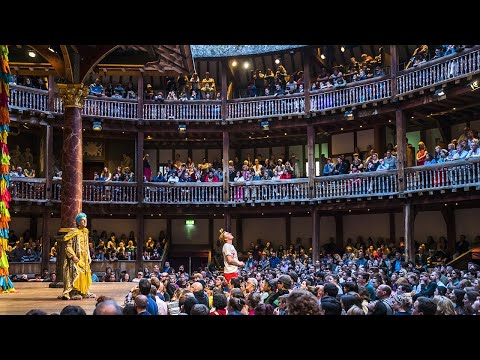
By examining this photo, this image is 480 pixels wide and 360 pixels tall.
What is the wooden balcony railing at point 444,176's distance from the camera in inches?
759

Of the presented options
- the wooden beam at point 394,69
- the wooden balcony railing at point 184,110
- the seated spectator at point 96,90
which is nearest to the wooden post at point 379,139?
the wooden beam at point 394,69

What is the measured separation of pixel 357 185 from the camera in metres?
23.5

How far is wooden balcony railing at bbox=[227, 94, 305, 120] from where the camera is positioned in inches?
1013

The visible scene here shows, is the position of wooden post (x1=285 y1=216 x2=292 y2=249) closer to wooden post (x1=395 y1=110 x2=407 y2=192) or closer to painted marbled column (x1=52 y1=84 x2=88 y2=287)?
wooden post (x1=395 y1=110 x2=407 y2=192)

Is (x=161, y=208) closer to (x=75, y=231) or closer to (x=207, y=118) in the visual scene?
(x=207, y=118)

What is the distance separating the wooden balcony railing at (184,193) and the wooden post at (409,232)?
8.25 m

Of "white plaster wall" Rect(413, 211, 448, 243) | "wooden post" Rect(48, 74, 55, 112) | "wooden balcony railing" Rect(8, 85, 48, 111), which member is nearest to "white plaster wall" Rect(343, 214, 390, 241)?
"white plaster wall" Rect(413, 211, 448, 243)

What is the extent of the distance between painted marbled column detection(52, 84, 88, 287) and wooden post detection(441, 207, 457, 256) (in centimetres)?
1707

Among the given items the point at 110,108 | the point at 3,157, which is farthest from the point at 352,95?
the point at 3,157

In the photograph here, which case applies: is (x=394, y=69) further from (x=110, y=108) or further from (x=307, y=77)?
(x=110, y=108)

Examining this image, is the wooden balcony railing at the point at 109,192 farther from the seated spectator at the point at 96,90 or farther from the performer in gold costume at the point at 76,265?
the performer in gold costume at the point at 76,265

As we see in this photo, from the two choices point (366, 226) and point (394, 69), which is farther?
point (366, 226)

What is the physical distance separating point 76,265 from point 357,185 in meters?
15.6
